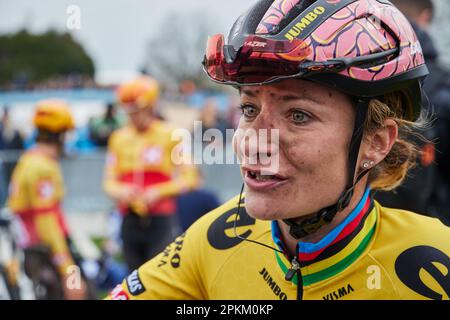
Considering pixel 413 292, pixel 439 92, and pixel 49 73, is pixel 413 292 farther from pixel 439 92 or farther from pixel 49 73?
pixel 49 73

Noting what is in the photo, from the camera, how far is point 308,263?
225cm

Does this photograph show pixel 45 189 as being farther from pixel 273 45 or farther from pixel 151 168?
pixel 273 45

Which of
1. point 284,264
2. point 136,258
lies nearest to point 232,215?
point 284,264

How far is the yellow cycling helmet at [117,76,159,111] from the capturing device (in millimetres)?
6551

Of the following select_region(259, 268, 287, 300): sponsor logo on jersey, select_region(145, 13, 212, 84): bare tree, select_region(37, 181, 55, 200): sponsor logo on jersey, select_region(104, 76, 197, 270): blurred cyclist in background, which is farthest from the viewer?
select_region(145, 13, 212, 84): bare tree

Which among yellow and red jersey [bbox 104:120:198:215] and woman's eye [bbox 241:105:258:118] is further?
yellow and red jersey [bbox 104:120:198:215]

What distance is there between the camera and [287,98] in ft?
6.70

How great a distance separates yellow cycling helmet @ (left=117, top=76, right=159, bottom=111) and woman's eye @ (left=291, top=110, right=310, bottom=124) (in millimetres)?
4644

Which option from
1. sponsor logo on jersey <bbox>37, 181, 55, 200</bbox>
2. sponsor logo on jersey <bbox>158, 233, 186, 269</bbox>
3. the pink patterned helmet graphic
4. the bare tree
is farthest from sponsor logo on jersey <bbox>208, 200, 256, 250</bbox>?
the bare tree

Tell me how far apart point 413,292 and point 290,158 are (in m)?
0.56

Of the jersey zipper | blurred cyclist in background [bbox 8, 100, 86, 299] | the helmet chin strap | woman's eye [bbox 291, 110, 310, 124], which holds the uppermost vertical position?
woman's eye [bbox 291, 110, 310, 124]

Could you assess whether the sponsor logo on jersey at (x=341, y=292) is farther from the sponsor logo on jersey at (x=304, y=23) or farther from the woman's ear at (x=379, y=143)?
the sponsor logo on jersey at (x=304, y=23)

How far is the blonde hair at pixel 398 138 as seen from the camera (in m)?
2.21

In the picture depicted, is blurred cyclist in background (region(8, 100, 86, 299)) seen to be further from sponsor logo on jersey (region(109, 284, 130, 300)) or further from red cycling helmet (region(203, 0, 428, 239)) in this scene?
red cycling helmet (region(203, 0, 428, 239))
